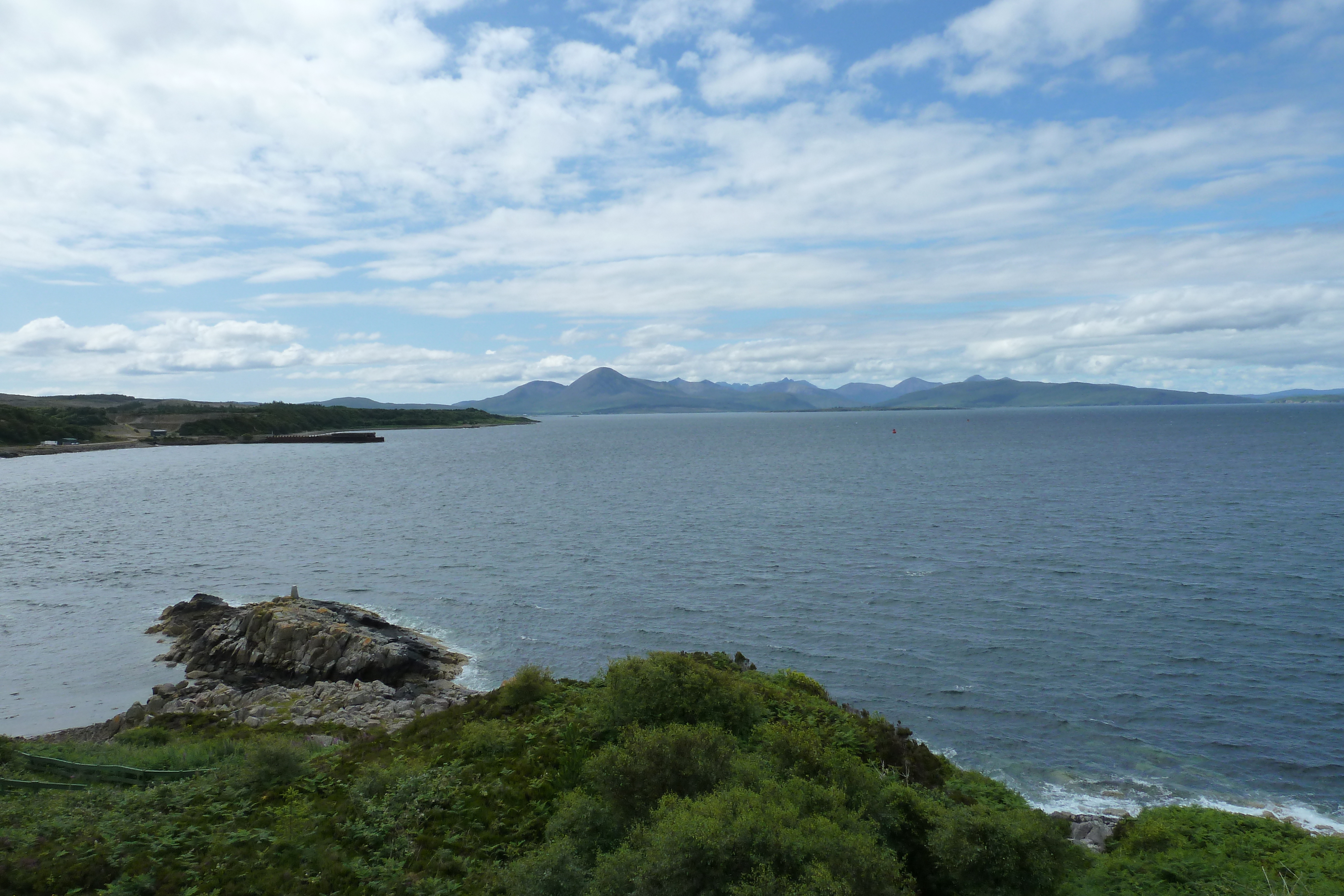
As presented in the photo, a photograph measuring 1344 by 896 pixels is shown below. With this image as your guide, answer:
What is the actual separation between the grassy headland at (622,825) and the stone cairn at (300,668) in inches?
268

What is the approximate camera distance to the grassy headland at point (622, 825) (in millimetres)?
11281

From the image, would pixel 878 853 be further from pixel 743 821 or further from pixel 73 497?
Answer: pixel 73 497

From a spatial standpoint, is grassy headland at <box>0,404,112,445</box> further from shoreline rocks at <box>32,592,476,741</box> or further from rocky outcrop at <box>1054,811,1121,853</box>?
rocky outcrop at <box>1054,811,1121,853</box>

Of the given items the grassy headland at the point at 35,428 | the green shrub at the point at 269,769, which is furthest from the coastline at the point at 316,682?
the grassy headland at the point at 35,428

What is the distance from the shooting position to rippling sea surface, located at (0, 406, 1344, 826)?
27.1 meters

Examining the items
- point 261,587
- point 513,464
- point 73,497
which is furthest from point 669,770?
point 513,464

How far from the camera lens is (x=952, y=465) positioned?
122 metres

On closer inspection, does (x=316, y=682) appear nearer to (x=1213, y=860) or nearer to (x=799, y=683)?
(x=799, y=683)

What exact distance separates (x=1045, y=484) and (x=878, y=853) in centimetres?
9154

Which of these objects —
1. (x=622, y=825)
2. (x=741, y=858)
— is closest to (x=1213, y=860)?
(x=741, y=858)

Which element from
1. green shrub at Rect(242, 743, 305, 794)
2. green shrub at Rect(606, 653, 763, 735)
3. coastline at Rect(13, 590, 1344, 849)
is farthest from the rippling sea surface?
green shrub at Rect(242, 743, 305, 794)

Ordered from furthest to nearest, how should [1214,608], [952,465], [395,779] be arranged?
1. [952,465]
2. [1214,608]
3. [395,779]

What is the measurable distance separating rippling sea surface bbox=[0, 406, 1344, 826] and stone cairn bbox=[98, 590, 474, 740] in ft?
7.40

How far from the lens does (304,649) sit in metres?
34.6
